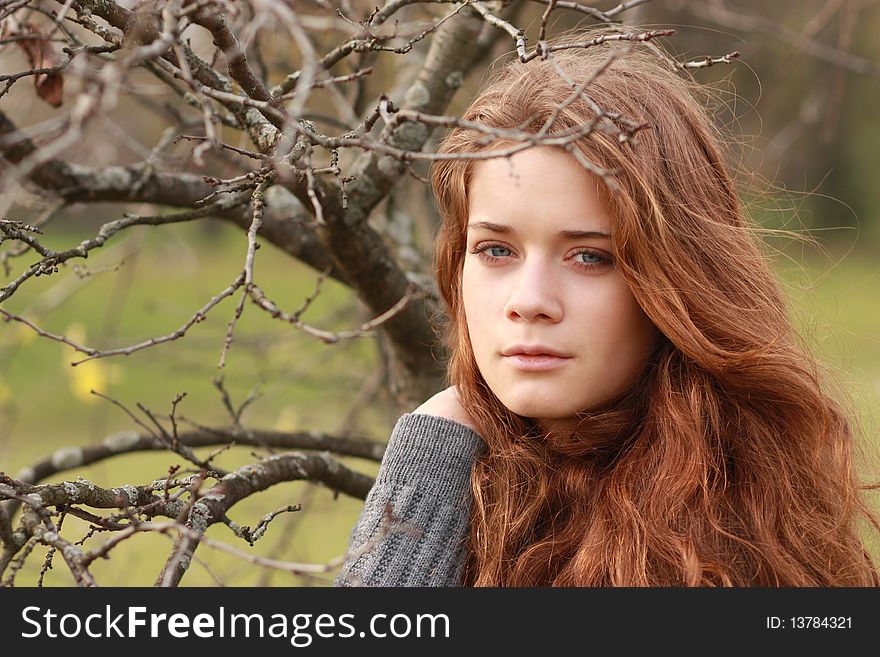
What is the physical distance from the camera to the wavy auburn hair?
4.89 ft

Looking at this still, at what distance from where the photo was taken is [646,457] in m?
1.58

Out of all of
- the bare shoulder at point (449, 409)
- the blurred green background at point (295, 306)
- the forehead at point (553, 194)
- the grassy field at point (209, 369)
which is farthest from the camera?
the grassy field at point (209, 369)

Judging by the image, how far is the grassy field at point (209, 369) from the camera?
2.42 m

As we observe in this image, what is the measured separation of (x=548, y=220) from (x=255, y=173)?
459 mm

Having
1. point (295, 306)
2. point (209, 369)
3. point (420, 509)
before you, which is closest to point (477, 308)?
point (420, 509)

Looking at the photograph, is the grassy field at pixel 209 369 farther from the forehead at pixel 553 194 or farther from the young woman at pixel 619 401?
the forehead at pixel 553 194

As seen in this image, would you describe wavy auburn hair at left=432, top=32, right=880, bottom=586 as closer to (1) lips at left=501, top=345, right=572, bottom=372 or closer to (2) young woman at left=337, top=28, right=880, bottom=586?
(2) young woman at left=337, top=28, right=880, bottom=586

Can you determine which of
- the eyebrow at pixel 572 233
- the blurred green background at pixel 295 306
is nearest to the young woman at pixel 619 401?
the eyebrow at pixel 572 233

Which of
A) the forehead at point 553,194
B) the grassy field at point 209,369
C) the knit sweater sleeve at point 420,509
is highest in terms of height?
the grassy field at point 209,369

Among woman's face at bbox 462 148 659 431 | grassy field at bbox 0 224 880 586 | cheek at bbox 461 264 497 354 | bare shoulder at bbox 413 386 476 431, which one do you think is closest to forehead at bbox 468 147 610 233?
woman's face at bbox 462 148 659 431

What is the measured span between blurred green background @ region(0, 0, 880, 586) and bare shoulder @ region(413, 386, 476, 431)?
322 millimetres

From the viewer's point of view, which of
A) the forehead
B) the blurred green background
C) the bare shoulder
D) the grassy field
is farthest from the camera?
the grassy field
